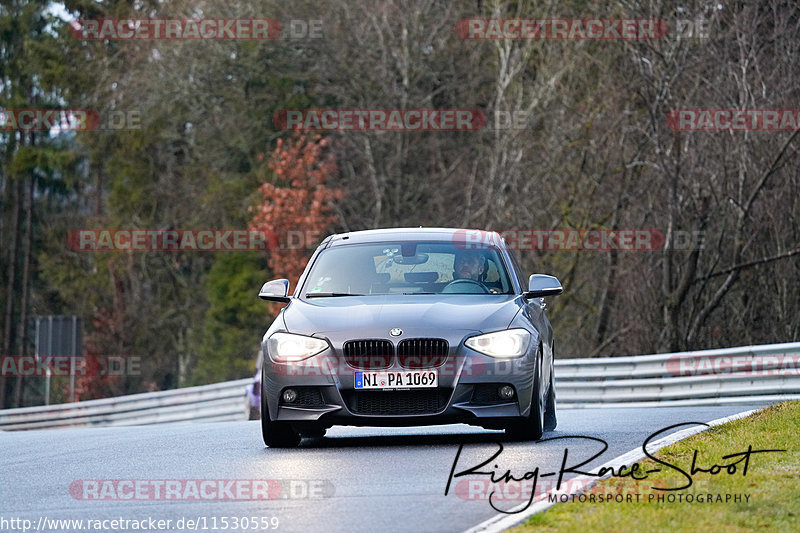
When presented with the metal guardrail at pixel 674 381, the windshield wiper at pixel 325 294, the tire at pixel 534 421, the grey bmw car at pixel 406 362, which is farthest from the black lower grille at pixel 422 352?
the metal guardrail at pixel 674 381

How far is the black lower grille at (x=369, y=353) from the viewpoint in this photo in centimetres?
1165

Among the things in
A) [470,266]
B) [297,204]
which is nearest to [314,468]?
[470,266]

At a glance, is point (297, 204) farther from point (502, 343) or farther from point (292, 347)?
point (502, 343)

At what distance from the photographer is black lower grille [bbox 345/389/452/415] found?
11.6 meters

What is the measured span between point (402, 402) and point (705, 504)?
3.72 metres

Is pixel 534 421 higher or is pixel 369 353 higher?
pixel 369 353

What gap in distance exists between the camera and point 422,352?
1166 centimetres

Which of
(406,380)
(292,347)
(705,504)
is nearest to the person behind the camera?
(705,504)

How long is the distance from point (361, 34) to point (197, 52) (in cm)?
710

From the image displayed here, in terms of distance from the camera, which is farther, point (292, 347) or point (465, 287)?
point (465, 287)

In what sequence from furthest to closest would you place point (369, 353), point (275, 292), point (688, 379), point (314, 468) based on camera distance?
point (688, 379) → point (275, 292) → point (369, 353) → point (314, 468)

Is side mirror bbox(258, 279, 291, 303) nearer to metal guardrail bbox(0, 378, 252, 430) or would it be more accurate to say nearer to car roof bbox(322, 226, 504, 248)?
car roof bbox(322, 226, 504, 248)

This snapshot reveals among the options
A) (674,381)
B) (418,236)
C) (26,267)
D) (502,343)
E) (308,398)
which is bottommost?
(26,267)

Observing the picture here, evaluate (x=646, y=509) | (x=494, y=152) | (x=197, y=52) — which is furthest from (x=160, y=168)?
(x=646, y=509)
